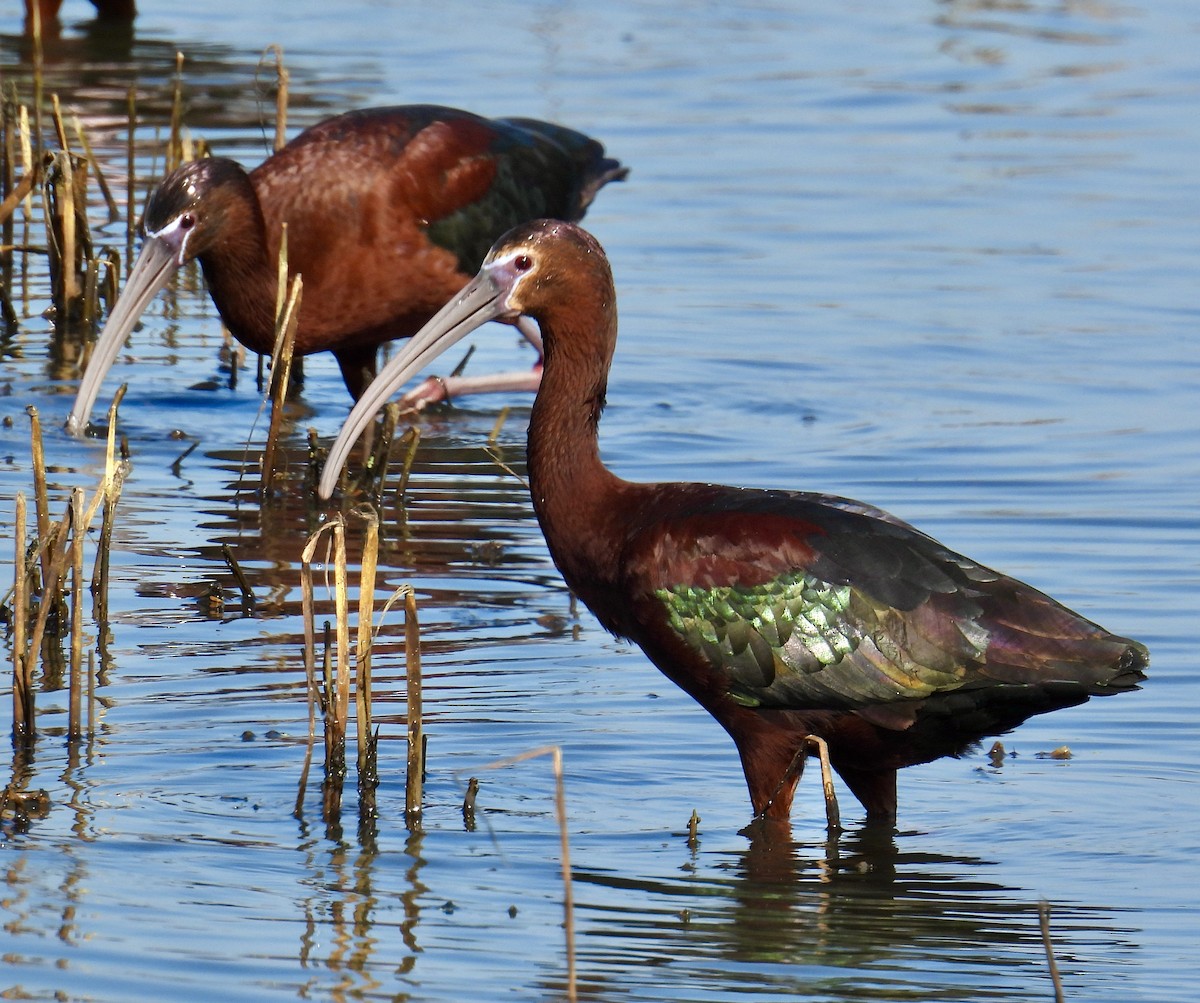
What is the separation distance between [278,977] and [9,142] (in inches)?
312

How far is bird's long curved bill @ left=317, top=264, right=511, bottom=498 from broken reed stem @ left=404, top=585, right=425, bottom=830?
43.8 inches

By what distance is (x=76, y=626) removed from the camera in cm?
611

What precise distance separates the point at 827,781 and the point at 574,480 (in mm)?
1071

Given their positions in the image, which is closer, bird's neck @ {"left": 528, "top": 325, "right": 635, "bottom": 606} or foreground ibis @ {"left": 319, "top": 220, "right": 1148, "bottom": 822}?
foreground ibis @ {"left": 319, "top": 220, "right": 1148, "bottom": 822}

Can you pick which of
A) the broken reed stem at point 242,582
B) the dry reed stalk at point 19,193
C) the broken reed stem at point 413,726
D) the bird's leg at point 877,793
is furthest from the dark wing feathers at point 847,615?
the dry reed stalk at point 19,193

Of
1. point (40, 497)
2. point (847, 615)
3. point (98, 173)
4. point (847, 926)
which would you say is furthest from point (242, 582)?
point (98, 173)

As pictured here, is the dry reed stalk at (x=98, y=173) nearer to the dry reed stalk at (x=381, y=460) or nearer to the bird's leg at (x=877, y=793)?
the dry reed stalk at (x=381, y=460)

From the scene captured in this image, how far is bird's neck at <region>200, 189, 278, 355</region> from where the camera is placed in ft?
30.5

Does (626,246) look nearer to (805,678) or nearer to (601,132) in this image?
(601,132)

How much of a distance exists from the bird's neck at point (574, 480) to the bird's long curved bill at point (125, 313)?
292 cm

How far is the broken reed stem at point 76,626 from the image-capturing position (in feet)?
19.7

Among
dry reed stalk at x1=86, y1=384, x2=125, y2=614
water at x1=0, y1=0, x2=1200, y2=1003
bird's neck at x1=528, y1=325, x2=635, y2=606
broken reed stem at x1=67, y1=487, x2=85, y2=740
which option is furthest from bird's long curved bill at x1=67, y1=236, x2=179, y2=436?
bird's neck at x1=528, y1=325, x2=635, y2=606

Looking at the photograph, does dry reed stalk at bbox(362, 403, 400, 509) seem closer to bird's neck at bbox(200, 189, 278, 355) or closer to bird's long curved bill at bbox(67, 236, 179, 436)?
bird's neck at bbox(200, 189, 278, 355)

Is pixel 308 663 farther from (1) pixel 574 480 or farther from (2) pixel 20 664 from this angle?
(1) pixel 574 480
